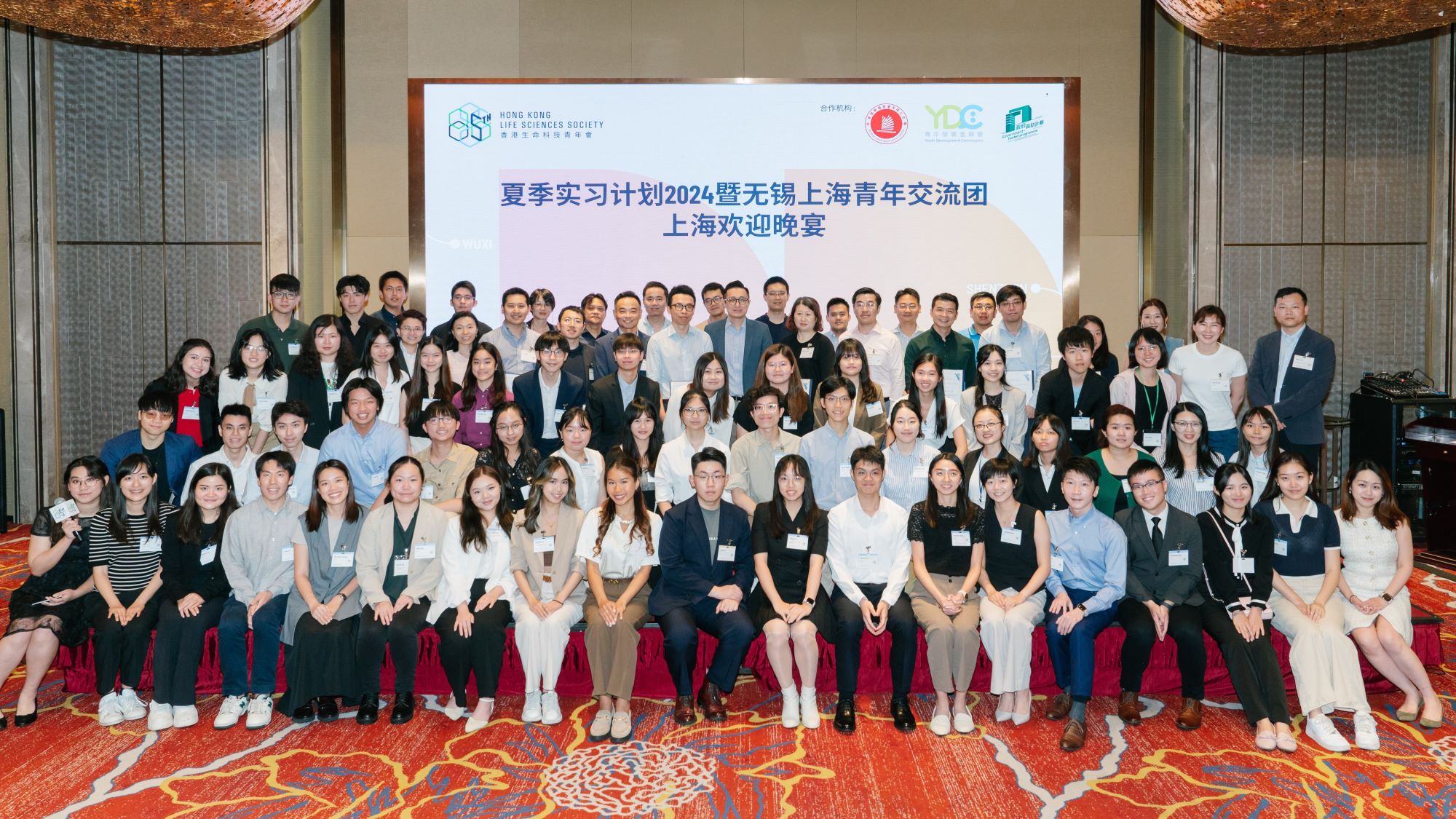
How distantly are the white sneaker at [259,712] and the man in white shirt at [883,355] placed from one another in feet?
10.8

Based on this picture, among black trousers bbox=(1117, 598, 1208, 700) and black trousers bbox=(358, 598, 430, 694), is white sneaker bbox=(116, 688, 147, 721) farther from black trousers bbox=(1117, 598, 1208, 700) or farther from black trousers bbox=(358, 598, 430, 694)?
black trousers bbox=(1117, 598, 1208, 700)

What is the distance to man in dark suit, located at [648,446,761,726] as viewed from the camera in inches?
150

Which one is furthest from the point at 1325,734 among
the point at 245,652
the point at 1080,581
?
the point at 245,652

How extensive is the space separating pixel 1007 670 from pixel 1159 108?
4855 mm

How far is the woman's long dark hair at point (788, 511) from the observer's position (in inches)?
158

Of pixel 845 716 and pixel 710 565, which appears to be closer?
pixel 845 716

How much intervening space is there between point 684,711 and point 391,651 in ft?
3.63

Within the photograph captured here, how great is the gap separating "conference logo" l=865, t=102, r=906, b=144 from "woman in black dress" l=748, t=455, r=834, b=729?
11.8ft

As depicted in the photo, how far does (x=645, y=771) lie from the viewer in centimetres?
331

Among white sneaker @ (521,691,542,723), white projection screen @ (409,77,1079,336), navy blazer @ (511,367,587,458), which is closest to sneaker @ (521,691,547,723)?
white sneaker @ (521,691,542,723)

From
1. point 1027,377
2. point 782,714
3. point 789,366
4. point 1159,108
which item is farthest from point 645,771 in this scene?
point 1159,108

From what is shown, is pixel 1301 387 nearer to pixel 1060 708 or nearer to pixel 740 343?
pixel 1060 708

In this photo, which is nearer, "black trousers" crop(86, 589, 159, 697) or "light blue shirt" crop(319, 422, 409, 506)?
"black trousers" crop(86, 589, 159, 697)

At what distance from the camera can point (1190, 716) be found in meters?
3.67
